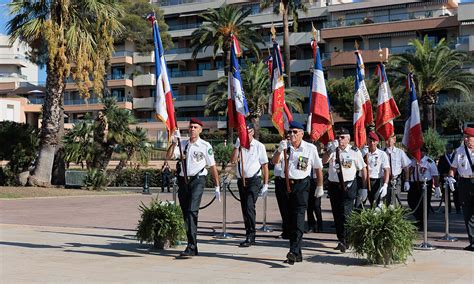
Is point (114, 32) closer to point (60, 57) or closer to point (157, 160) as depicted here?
point (60, 57)

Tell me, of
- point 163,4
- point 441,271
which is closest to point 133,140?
point 441,271

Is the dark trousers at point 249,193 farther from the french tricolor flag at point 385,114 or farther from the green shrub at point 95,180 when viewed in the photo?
the green shrub at point 95,180

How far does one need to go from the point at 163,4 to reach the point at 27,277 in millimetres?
74347

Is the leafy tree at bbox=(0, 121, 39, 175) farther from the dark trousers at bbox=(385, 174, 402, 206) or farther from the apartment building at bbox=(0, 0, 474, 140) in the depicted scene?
the apartment building at bbox=(0, 0, 474, 140)

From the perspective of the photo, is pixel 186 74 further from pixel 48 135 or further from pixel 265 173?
pixel 265 173

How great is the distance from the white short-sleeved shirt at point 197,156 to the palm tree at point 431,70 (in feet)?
116

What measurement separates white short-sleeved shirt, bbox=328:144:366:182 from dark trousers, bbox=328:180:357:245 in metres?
0.12

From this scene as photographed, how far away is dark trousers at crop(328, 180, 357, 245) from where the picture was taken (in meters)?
10.1

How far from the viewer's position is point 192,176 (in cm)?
979

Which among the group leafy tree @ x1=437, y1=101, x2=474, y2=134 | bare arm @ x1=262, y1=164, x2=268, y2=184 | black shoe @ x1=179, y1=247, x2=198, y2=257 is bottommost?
black shoe @ x1=179, y1=247, x2=198, y2=257

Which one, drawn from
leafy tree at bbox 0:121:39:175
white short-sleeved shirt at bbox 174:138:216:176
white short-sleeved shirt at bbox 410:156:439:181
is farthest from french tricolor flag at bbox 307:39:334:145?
leafy tree at bbox 0:121:39:175

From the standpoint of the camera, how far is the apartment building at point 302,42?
193ft

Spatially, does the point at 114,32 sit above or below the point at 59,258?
above

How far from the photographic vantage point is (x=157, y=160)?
49594 mm
